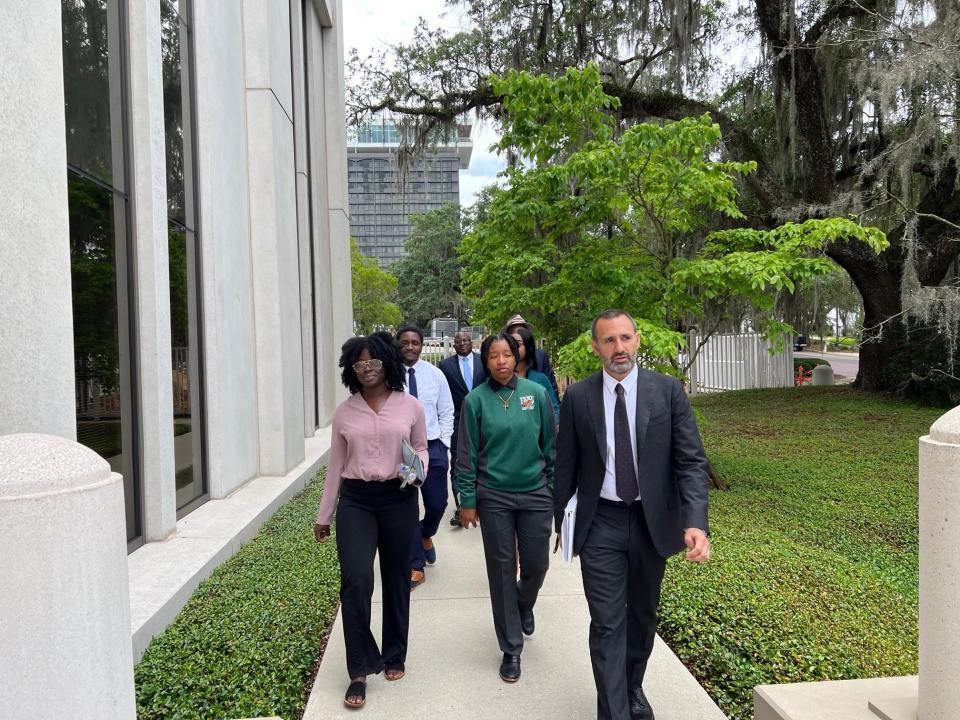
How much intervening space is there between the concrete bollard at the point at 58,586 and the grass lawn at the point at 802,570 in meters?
2.92

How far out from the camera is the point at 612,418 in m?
3.61

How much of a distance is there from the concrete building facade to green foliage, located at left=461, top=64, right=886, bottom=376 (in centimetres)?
317

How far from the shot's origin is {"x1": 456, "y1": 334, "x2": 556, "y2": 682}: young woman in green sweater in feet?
14.4

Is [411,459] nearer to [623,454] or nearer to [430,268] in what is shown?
[623,454]

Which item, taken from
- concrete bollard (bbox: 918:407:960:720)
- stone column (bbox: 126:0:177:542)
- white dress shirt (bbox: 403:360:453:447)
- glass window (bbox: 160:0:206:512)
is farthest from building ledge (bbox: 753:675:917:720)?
glass window (bbox: 160:0:206:512)

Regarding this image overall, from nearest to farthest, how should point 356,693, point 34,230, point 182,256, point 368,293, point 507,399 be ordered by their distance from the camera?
point 356,693, point 34,230, point 507,399, point 182,256, point 368,293

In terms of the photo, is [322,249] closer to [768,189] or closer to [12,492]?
[768,189]

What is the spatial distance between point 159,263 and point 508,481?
4100mm

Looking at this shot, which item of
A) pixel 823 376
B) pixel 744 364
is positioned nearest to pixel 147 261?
pixel 823 376

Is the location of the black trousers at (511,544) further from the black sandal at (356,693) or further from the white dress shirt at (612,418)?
the white dress shirt at (612,418)

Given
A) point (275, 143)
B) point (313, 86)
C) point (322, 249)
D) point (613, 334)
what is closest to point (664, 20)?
point (313, 86)

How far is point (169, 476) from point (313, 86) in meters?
12.4

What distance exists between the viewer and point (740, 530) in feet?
26.6

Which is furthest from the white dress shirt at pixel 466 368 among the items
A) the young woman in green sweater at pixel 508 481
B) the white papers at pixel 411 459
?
the white papers at pixel 411 459
